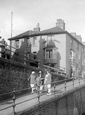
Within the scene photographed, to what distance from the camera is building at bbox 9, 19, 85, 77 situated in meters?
31.9

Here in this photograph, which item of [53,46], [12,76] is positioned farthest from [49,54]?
[12,76]

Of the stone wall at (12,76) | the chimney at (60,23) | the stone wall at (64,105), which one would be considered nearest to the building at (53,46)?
the chimney at (60,23)

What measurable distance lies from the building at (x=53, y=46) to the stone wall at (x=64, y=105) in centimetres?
1298

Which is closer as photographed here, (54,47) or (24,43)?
(54,47)

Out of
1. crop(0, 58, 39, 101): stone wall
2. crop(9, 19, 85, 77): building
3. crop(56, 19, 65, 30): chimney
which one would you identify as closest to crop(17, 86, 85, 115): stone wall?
A: crop(0, 58, 39, 101): stone wall

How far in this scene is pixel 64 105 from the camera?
44.3 feet

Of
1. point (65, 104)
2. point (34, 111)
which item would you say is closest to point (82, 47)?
point (65, 104)

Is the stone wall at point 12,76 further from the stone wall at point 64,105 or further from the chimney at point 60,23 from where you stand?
the chimney at point 60,23

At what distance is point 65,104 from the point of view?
13711mm

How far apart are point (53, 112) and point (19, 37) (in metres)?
25.9

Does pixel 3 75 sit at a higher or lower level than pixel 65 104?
higher

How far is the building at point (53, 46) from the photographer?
3194 cm

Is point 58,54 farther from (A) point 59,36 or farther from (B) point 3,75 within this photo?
(B) point 3,75

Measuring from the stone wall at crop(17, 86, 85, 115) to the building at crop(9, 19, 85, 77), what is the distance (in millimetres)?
12976
